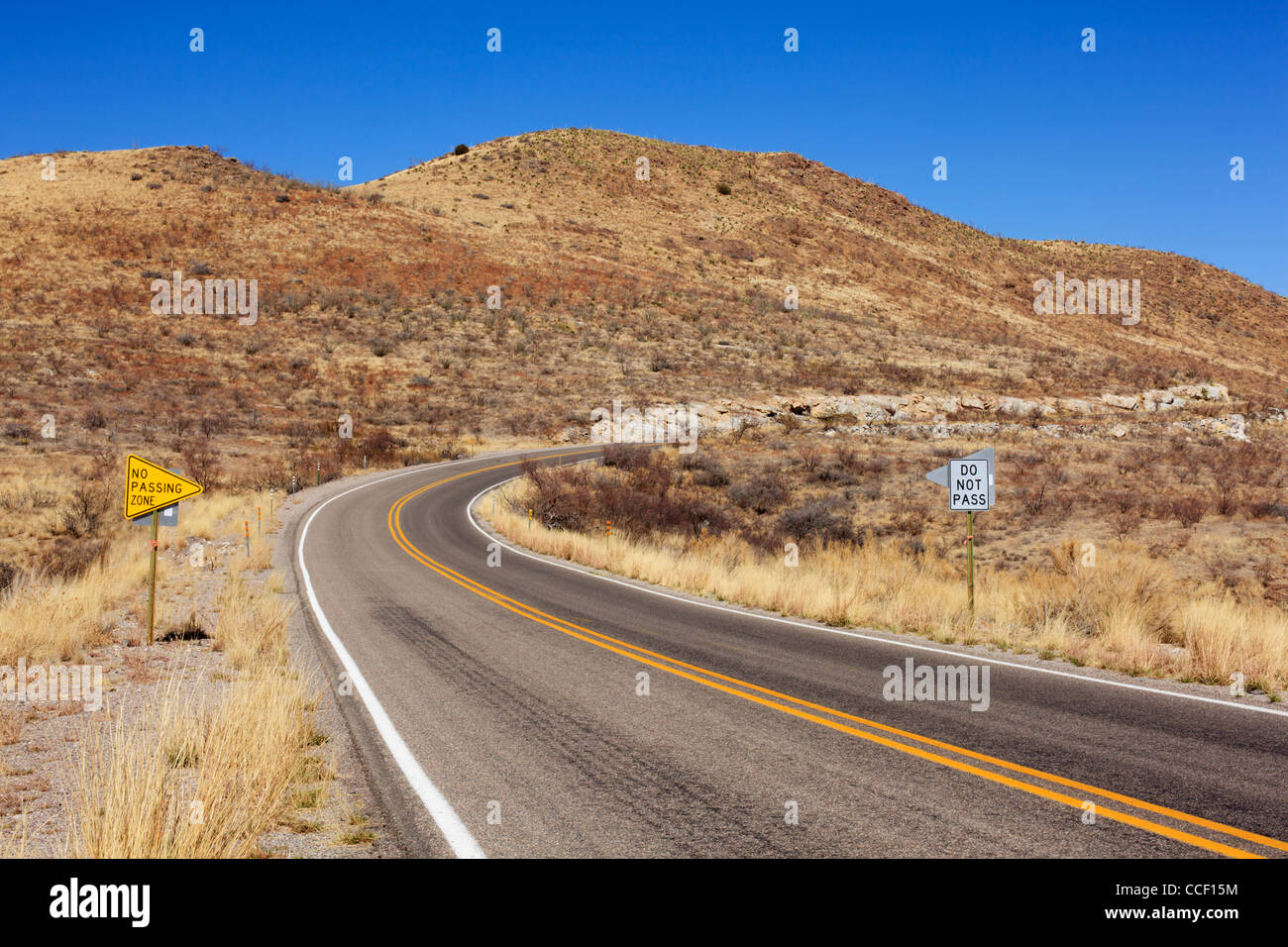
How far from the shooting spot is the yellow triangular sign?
10.4m

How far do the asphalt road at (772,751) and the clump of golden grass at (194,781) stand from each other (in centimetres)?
71

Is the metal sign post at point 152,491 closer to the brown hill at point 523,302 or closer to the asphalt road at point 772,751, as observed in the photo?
the asphalt road at point 772,751

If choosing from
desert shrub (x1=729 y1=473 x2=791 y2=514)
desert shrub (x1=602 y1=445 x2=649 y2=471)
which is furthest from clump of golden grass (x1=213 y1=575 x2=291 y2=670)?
desert shrub (x1=602 y1=445 x2=649 y2=471)

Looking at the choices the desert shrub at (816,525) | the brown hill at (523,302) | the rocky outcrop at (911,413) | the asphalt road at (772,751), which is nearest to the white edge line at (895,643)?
the asphalt road at (772,751)

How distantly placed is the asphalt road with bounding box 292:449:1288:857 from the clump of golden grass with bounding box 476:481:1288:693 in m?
0.82

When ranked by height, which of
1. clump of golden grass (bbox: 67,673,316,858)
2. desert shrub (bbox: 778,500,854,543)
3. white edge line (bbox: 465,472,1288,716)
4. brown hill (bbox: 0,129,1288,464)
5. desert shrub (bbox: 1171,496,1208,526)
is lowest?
white edge line (bbox: 465,472,1288,716)

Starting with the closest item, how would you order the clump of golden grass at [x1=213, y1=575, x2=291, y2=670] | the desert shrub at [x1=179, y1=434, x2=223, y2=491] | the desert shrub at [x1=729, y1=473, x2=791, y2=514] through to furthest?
the clump of golden grass at [x1=213, y1=575, x2=291, y2=670] → the desert shrub at [x1=729, y1=473, x2=791, y2=514] → the desert shrub at [x1=179, y1=434, x2=223, y2=491]

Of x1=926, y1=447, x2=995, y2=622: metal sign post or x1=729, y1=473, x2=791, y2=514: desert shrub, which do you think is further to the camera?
x1=729, y1=473, x2=791, y2=514: desert shrub

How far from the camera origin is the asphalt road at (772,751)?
15.0ft

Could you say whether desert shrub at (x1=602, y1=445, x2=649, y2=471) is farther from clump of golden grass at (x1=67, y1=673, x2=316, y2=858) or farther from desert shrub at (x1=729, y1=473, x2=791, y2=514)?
clump of golden grass at (x1=67, y1=673, x2=316, y2=858)

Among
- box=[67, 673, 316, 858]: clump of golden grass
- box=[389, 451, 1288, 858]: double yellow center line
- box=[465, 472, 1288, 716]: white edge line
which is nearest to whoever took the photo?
box=[67, 673, 316, 858]: clump of golden grass

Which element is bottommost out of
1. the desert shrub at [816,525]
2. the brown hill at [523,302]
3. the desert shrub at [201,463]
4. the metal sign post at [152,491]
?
the desert shrub at [816,525]
